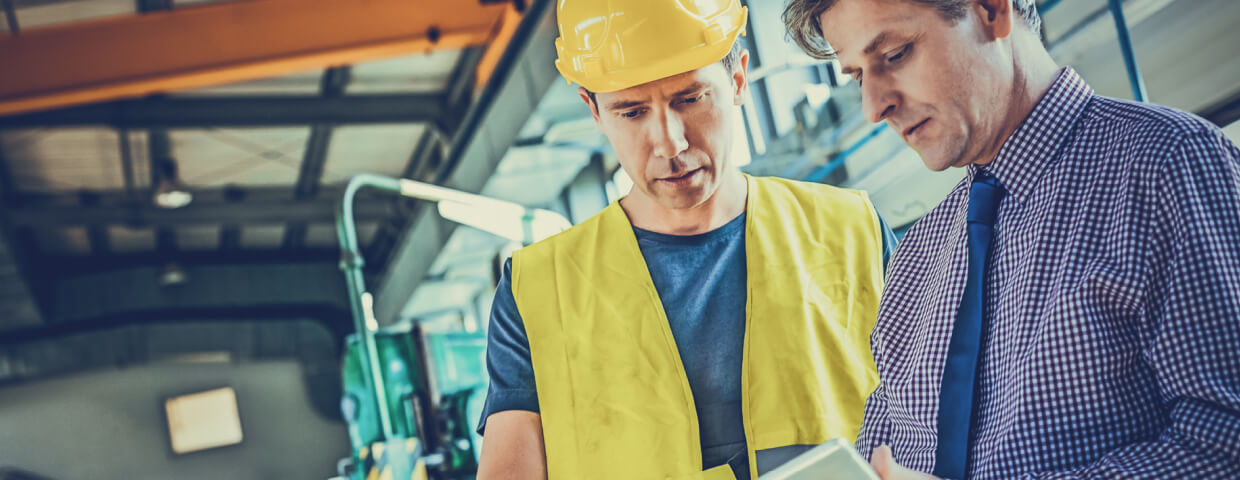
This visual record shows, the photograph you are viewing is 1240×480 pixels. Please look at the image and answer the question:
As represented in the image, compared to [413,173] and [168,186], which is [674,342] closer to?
[168,186]

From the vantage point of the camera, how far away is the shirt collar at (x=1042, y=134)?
121cm

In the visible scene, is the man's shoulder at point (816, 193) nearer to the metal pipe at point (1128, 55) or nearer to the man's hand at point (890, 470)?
the man's hand at point (890, 470)

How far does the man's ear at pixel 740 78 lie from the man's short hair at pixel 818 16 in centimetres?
25

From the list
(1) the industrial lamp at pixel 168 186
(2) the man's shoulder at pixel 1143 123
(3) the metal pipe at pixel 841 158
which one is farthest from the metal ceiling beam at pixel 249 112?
(2) the man's shoulder at pixel 1143 123

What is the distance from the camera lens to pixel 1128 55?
2.44 m

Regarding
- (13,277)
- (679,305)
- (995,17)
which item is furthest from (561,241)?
(13,277)

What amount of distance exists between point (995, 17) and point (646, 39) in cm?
59

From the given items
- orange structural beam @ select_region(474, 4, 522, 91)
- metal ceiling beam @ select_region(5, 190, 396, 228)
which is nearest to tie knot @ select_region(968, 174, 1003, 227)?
orange structural beam @ select_region(474, 4, 522, 91)

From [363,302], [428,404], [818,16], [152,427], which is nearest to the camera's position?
[818,16]

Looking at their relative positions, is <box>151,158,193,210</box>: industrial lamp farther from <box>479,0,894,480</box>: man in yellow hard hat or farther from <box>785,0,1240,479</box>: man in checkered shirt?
<box>785,0,1240,479</box>: man in checkered shirt

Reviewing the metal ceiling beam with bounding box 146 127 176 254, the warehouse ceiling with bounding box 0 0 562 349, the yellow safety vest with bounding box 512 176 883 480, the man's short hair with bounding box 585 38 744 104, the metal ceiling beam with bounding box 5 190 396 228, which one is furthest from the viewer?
the metal ceiling beam with bounding box 5 190 396 228

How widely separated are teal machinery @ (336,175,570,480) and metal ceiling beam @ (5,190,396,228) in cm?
605

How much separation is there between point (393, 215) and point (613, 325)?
33.4 feet

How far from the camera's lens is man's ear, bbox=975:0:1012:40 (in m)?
1.24
